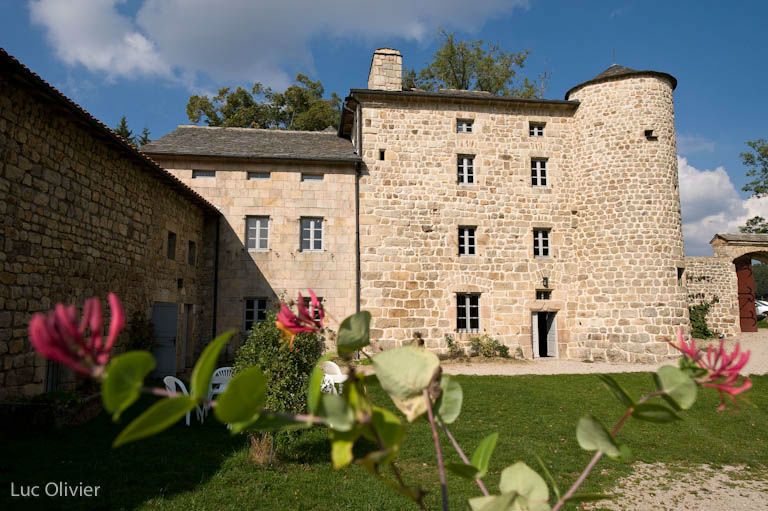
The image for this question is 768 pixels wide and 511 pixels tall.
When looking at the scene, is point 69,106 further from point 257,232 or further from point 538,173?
point 538,173

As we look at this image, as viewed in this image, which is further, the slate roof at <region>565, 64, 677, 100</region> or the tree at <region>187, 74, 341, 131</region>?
the tree at <region>187, 74, 341, 131</region>

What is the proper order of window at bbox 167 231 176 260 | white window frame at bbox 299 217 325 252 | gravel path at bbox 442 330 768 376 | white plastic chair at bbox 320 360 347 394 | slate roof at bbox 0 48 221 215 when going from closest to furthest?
slate roof at bbox 0 48 221 215 < white plastic chair at bbox 320 360 347 394 < window at bbox 167 231 176 260 < gravel path at bbox 442 330 768 376 < white window frame at bbox 299 217 325 252

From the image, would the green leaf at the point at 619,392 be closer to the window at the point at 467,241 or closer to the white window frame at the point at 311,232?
the white window frame at the point at 311,232

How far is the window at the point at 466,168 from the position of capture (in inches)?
690

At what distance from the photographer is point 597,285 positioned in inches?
661

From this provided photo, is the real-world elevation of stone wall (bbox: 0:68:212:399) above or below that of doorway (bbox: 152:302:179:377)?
above

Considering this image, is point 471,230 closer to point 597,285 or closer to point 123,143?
point 597,285

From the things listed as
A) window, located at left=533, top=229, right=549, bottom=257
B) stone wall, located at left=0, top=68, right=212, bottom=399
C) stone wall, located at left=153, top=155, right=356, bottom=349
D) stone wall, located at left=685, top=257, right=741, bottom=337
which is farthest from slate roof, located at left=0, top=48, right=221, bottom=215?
stone wall, located at left=685, top=257, right=741, bottom=337

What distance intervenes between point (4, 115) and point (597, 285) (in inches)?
642

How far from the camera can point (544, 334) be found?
722 inches

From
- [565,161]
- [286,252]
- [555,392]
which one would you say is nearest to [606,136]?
[565,161]

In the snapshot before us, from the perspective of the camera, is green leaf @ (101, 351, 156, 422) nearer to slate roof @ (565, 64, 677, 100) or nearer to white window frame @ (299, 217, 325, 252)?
white window frame @ (299, 217, 325, 252)

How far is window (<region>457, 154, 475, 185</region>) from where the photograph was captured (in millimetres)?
17531

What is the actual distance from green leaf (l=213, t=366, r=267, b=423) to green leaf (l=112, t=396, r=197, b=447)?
0.16 feet
